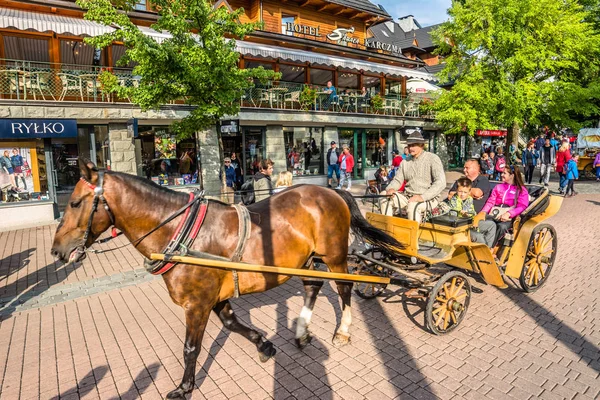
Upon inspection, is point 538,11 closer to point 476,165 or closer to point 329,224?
point 476,165

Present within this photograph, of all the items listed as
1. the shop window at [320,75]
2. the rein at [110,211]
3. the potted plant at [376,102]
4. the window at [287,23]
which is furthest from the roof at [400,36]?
the rein at [110,211]

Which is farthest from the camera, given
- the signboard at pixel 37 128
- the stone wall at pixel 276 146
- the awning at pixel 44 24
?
the stone wall at pixel 276 146

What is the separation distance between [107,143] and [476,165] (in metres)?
13.0

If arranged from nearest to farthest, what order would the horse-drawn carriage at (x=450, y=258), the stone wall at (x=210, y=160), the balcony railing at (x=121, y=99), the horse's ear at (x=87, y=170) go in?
the horse's ear at (x=87, y=170) < the horse-drawn carriage at (x=450, y=258) < the balcony railing at (x=121, y=99) < the stone wall at (x=210, y=160)

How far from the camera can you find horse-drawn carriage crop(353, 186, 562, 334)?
182 inches

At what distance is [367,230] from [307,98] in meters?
14.0

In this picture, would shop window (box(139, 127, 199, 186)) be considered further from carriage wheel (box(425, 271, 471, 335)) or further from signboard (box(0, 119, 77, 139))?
carriage wheel (box(425, 271, 471, 335))

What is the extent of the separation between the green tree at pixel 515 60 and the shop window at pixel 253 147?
33.9 feet

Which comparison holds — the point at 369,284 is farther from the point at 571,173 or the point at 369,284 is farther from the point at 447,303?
the point at 571,173

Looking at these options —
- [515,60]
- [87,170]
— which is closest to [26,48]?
[87,170]

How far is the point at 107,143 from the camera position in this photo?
14039 mm

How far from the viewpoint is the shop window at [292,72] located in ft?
66.4

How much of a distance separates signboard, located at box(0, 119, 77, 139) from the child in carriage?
1213 cm

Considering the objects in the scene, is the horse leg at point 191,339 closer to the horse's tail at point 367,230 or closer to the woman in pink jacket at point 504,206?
the horse's tail at point 367,230
